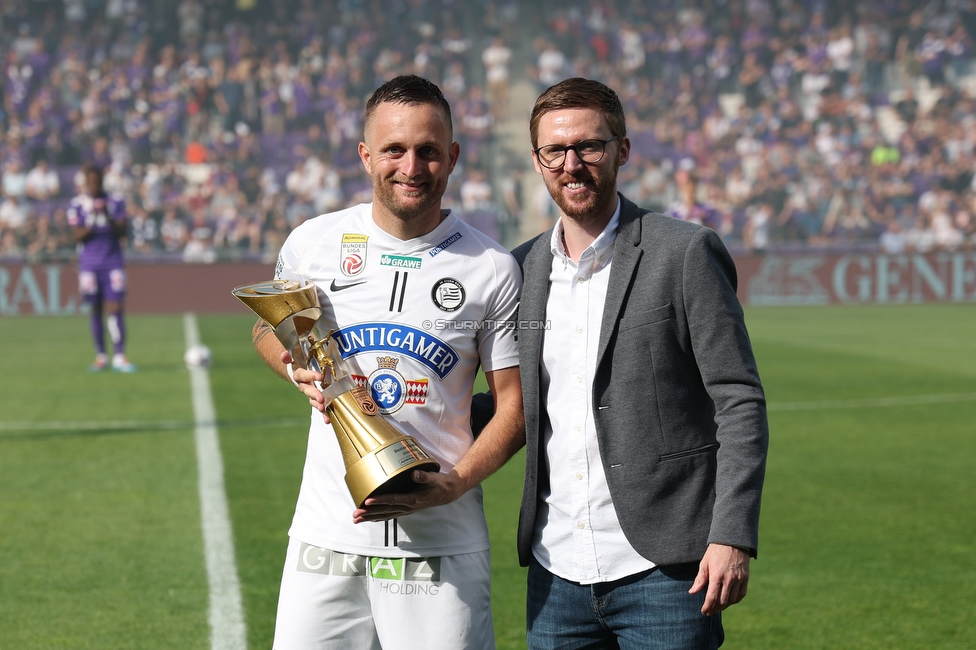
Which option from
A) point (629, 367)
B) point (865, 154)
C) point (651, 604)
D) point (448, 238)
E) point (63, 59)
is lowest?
point (651, 604)

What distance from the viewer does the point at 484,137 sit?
26125 mm

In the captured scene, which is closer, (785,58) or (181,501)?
(181,501)

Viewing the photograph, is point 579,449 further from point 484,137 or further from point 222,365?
point 484,137

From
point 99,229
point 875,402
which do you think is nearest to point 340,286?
point 875,402

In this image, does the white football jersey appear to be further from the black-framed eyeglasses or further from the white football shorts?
the black-framed eyeglasses

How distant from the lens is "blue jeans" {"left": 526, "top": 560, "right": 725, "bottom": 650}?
2.43 metres

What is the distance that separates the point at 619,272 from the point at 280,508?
13.5 ft

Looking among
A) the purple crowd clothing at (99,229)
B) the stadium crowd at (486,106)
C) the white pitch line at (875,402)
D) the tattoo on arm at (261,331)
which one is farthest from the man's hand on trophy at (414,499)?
the stadium crowd at (486,106)

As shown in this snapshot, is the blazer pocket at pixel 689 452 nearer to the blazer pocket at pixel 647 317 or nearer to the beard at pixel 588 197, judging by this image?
the blazer pocket at pixel 647 317

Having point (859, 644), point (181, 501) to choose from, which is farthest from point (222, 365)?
point (859, 644)

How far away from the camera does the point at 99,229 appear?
1257 centimetres

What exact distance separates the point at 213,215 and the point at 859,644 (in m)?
20.9

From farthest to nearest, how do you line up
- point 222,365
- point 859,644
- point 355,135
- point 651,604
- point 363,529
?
point 355,135 < point 222,365 < point 859,644 < point 363,529 < point 651,604

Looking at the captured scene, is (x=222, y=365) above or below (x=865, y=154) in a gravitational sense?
below
